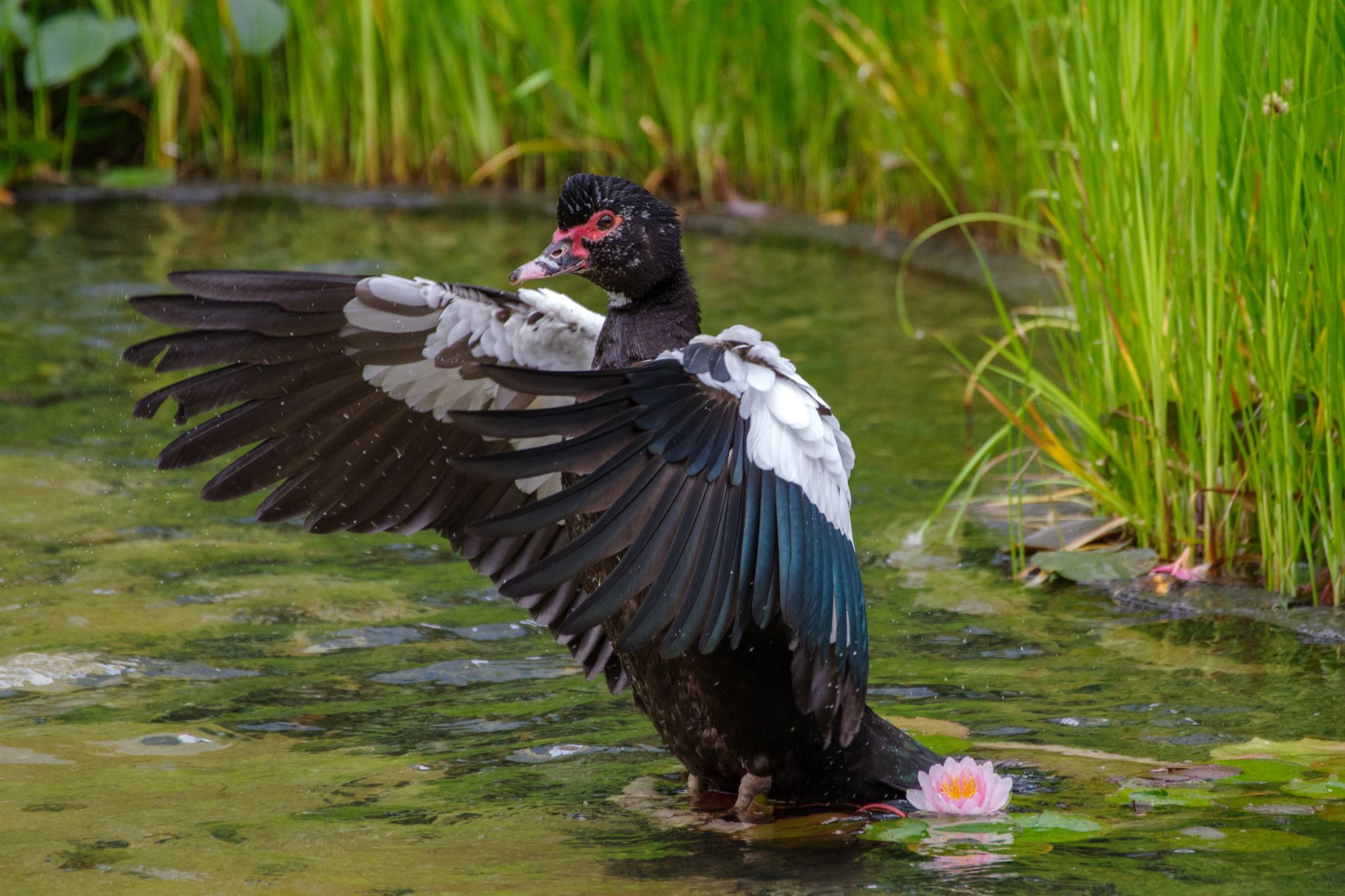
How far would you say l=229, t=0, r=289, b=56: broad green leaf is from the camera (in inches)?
380

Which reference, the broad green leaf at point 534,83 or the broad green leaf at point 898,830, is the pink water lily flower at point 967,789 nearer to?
the broad green leaf at point 898,830

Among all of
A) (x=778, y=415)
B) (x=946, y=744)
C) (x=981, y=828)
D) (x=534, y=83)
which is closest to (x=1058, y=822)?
(x=981, y=828)

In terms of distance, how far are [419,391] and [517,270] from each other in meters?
0.41

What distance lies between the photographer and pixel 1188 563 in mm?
4234

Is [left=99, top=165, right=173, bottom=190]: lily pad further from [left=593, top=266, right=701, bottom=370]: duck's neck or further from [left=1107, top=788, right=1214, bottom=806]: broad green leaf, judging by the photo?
[left=1107, top=788, right=1214, bottom=806]: broad green leaf

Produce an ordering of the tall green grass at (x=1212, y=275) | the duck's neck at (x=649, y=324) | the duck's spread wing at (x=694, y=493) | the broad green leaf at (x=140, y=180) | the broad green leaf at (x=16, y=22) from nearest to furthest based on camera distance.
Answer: the duck's spread wing at (x=694, y=493)
the duck's neck at (x=649, y=324)
the tall green grass at (x=1212, y=275)
the broad green leaf at (x=16, y=22)
the broad green leaf at (x=140, y=180)

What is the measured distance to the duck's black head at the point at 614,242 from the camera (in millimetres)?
3350

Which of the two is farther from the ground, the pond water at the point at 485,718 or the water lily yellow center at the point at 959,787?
the water lily yellow center at the point at 959,787

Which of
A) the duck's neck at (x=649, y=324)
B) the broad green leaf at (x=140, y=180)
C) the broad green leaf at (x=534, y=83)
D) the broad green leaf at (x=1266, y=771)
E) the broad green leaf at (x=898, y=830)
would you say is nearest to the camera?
the broad green leaf at (x=898, y=830)

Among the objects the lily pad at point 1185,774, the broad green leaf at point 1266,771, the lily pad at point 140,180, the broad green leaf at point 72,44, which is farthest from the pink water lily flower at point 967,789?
the lily pad at point 140,180

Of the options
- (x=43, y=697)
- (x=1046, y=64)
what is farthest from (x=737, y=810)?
(x=1046, y=64)

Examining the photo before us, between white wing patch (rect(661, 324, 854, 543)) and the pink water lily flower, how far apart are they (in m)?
0.48

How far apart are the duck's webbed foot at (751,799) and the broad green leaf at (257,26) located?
24.4 ft

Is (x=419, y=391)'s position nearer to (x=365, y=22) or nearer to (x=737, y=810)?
(x=737, y=810)
